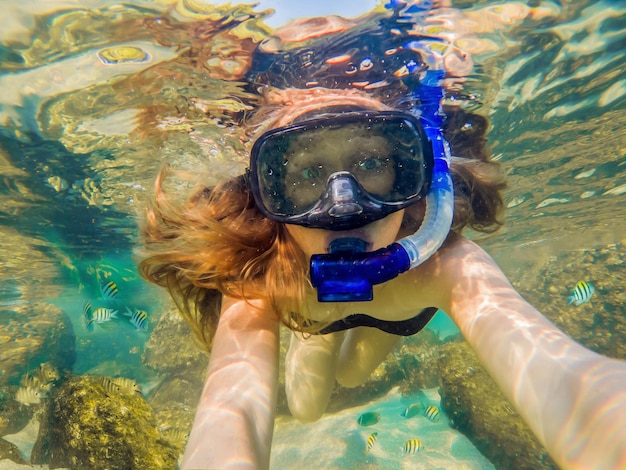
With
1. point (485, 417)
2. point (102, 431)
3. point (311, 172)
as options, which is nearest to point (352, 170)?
point (311, 172)

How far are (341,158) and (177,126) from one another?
5913mm

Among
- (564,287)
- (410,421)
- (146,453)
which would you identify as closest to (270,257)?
(146,453)

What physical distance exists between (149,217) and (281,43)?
3196 millimetres

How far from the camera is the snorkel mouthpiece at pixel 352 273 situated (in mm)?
2775

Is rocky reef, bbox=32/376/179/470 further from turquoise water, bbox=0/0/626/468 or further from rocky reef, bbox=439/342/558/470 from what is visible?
rocky reef, bbox=439/342/558/470

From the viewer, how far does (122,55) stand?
5.71 m

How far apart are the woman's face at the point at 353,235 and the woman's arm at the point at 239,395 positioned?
78 cm

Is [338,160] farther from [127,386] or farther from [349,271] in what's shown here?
[127,386]

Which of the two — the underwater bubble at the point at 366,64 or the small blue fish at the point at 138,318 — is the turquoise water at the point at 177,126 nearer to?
the underwater bubble at the point at 366,64

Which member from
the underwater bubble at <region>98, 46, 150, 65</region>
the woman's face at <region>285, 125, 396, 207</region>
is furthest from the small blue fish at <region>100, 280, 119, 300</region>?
the woman's face at <region>285, 125, 396, 207</region>

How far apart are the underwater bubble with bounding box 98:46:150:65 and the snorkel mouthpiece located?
4.94 metres

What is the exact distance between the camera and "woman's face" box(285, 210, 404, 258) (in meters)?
3.11

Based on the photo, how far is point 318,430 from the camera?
944cm

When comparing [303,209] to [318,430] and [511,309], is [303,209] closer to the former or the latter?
[511,309]
